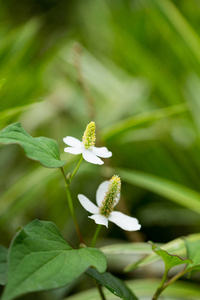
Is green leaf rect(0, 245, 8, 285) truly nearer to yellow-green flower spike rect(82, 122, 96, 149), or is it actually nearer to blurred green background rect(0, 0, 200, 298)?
yellow-green flower spike rect(82, 122, 96, 149)

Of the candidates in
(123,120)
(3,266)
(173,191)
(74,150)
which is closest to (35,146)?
(74,150)

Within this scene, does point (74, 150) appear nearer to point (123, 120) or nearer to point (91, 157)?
point (91, 157)

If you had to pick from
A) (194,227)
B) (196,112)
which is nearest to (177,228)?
(194,227)

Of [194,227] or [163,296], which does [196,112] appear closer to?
[194,227]

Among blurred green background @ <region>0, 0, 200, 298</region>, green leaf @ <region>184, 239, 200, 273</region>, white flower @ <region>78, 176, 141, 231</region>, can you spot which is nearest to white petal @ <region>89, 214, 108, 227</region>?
white flower @ <region>78, 176, 141, 231</region>

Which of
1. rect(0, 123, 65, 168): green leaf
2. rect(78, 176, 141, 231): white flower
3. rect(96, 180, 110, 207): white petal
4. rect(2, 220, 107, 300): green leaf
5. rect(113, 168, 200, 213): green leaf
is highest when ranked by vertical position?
A: rect(113, 168, 200, 213): green leaf

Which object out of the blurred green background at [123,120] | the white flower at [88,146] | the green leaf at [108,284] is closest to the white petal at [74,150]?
the white flower at [88,146]
